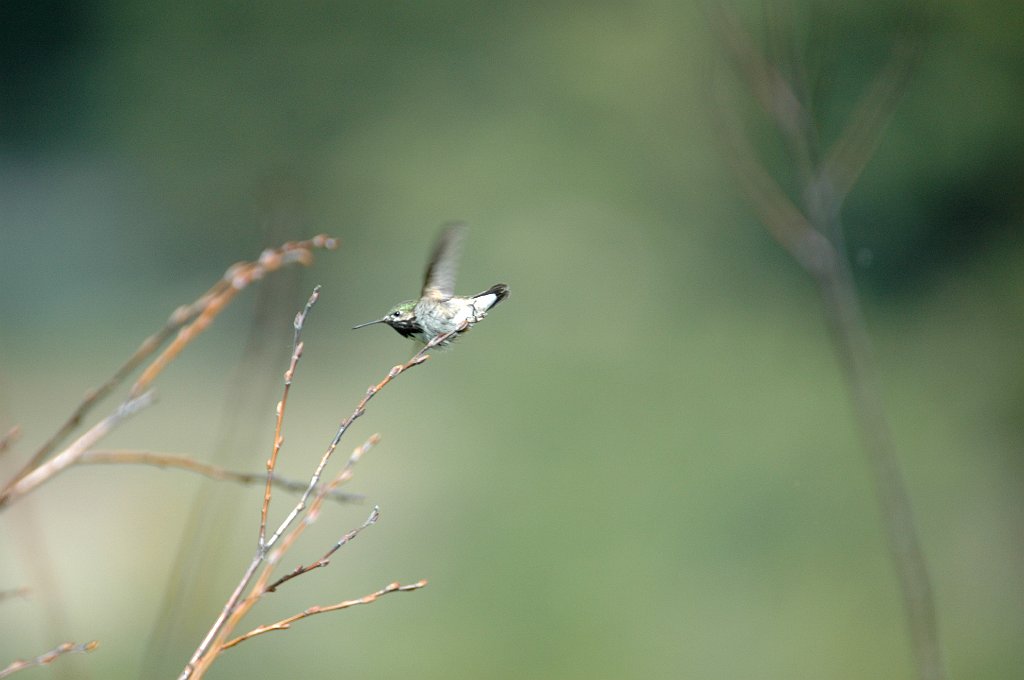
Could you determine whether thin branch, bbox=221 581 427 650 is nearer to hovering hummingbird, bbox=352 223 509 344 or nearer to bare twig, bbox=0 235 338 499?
bare twig, bbox=0 235 338 499

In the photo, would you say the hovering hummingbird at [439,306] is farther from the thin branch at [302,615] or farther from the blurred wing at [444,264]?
the thin branch at [302,615]

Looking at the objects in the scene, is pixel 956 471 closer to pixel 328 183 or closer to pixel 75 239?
pixel 328 183

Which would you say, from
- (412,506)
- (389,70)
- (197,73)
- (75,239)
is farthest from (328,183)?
(412,506)

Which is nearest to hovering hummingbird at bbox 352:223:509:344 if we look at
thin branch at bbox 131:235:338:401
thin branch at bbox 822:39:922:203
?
thin branch at bbox 131:235:338:401

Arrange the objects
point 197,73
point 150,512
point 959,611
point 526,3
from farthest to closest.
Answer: point 197,73 < point 526,3 < point 150,512 < point 959,611

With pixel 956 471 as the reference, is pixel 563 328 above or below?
above

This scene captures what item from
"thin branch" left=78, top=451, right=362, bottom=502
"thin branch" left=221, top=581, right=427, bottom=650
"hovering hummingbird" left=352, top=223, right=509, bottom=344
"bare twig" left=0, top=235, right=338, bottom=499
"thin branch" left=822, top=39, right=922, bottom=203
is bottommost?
"thin branch" left=221, top=581, right=427, bottom=650
